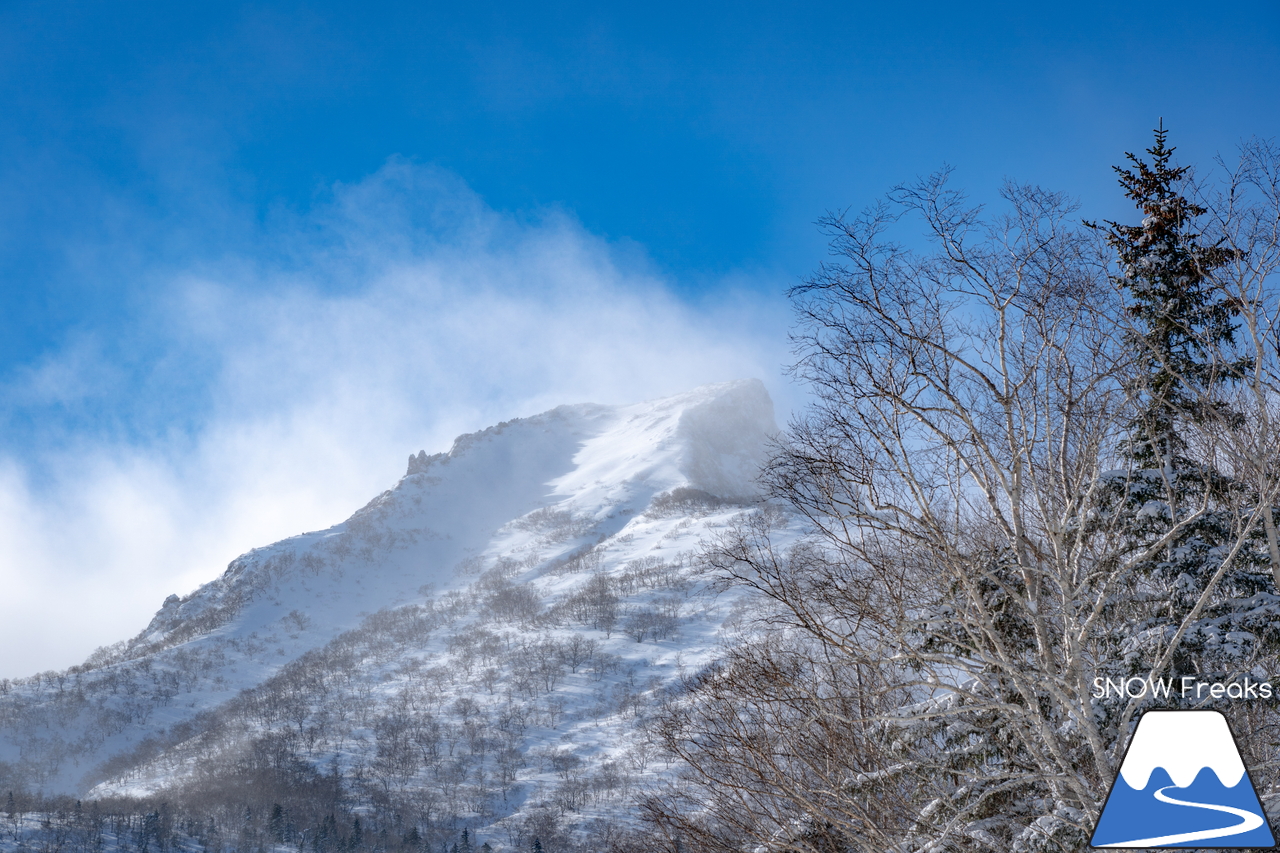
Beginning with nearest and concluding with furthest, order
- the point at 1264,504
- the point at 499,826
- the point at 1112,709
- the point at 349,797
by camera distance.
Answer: the point at 1264,504
the point at 1112,709
the point at 499,826
the point at 349,797

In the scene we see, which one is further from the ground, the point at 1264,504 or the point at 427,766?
the point at 1264,504

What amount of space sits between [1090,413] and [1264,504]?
3.84 feet

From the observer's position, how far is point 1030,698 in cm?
513

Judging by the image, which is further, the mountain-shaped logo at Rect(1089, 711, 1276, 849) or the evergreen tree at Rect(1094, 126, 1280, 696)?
the evergreen tree at Rect(1094, 126, 1280, 696)

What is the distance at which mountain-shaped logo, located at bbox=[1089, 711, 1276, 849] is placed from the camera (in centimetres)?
465

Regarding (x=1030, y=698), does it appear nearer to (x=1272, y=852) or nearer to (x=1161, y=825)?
(x=1161, y=825)

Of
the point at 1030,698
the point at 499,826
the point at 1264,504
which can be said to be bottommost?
the point at 499,826

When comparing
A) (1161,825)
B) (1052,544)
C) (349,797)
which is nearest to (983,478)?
(1052,544)

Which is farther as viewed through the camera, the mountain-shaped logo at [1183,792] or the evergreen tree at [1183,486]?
the evergreen tree at [1183,486]

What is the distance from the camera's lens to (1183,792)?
4.78 m

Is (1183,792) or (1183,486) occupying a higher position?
(1183,486)

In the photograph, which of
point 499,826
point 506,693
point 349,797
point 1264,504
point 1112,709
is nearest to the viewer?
point 1264,504

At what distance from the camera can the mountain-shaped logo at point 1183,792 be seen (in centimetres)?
465

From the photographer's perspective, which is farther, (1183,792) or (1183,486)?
(1183,486)
